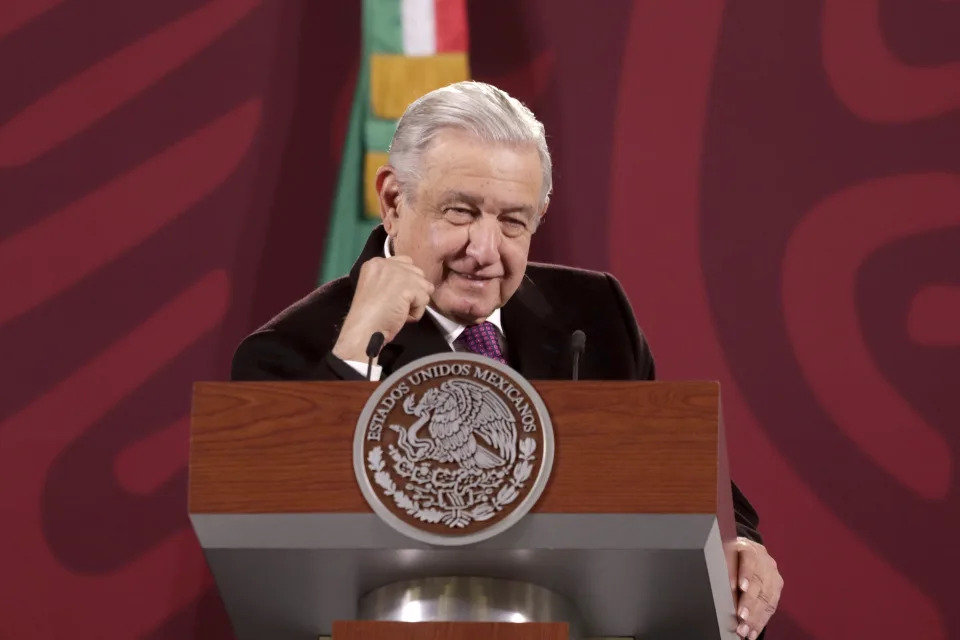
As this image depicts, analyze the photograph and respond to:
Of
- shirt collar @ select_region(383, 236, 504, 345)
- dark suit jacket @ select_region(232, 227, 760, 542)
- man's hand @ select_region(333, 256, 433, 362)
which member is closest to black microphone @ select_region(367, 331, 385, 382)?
man's hand @ select_region(333, 256, 433, 362)

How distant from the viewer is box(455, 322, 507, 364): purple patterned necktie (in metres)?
2.50

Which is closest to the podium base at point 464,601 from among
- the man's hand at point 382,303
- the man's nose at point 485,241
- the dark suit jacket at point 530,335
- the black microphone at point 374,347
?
the black microphone at point 374,347

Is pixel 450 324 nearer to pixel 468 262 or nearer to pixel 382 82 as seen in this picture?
pixel 468 262

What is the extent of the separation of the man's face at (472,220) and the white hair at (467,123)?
0.01 metres

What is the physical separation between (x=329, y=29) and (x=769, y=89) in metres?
1.00

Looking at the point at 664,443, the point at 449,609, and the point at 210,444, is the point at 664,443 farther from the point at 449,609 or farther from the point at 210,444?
the point at 210,444

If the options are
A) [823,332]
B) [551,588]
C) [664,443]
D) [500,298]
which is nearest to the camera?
[664,443]

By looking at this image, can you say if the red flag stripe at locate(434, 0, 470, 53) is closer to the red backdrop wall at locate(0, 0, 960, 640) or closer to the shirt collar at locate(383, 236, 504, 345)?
the red backdrop wall at locate(0, 0, 960, 640)

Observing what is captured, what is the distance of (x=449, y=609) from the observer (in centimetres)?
172

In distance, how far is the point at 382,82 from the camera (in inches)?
137

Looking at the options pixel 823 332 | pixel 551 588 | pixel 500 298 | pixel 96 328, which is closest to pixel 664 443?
pixel 551 588

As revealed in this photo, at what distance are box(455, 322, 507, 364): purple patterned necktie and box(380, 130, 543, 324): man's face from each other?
2 centimetres

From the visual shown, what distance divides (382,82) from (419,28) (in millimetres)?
157

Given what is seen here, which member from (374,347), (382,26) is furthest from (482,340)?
(382,26)
